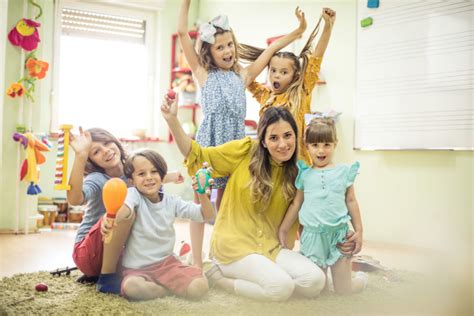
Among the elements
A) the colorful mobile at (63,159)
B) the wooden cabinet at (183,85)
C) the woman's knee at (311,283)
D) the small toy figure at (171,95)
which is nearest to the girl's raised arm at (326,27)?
the small toy figure at (171,95)

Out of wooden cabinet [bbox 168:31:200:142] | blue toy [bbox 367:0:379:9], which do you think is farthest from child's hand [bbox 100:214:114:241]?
blue toy [bbox 367:0:379:9]

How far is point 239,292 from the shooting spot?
1.19 meters

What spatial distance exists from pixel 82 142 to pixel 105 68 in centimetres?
78

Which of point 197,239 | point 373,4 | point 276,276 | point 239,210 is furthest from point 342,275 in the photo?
point 373,4

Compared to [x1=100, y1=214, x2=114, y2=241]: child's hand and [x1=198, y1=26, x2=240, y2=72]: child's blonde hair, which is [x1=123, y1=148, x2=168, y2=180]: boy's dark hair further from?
[x1=198, y1=26, x2=240, y2=72]: child's blonde hair

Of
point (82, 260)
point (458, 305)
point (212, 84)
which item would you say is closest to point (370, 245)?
point (458, 305)

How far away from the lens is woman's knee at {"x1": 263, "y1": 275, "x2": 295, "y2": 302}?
115 cm

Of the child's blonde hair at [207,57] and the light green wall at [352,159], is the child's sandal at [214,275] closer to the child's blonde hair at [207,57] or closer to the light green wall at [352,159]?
the child's blonde hair at [207,57]

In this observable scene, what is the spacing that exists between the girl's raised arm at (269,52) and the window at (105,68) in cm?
55

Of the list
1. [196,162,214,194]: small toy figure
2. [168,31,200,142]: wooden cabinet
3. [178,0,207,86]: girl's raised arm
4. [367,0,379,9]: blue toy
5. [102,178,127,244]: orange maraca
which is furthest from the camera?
[168,31,200,142]: wooden cabinet

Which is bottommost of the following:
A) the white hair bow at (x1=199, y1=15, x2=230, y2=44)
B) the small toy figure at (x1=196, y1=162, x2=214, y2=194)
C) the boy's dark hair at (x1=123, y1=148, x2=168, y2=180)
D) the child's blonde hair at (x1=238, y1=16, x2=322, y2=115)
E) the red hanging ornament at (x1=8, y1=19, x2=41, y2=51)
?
the small toy figure at (x1=196, y1=162, x2=214, y2=194)

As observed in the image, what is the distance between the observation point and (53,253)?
1800 millimetres

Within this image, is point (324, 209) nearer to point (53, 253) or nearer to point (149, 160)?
point (149, 160)

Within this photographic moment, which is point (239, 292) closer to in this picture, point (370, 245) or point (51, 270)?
point (51, 270)
